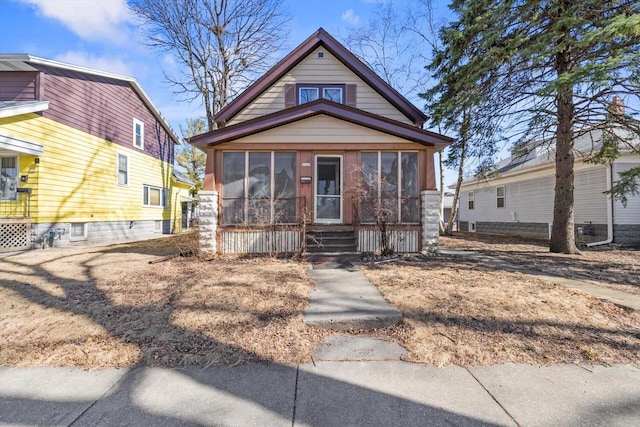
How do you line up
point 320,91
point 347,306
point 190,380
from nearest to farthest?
point 190,380, point 347,306, point 320,91

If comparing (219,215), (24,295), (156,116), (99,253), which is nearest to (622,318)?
(219,215)

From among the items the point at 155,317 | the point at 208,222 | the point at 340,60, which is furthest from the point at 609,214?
the point at 155,317

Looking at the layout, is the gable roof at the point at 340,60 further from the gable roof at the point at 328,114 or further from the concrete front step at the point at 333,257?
the concrete front step at the point at 333,257

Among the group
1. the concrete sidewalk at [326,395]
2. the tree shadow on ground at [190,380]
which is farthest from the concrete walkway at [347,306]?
the tree shadow on ground at [190,380]

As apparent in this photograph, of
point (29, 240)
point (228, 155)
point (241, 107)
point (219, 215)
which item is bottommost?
point (29, 240)

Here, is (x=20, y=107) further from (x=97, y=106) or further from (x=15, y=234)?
(x=15, y=234)

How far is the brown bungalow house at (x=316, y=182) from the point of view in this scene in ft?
26.5

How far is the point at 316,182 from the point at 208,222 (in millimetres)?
3307

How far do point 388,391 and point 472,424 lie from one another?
0.63 metres

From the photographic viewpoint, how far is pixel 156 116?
16.7 meters

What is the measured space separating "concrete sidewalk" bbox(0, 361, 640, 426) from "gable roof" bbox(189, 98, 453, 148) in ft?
21.1

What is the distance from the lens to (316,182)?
8.78m

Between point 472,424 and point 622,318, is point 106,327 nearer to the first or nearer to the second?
point 472,424

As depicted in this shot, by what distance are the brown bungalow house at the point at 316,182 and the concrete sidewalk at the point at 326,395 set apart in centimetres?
512
